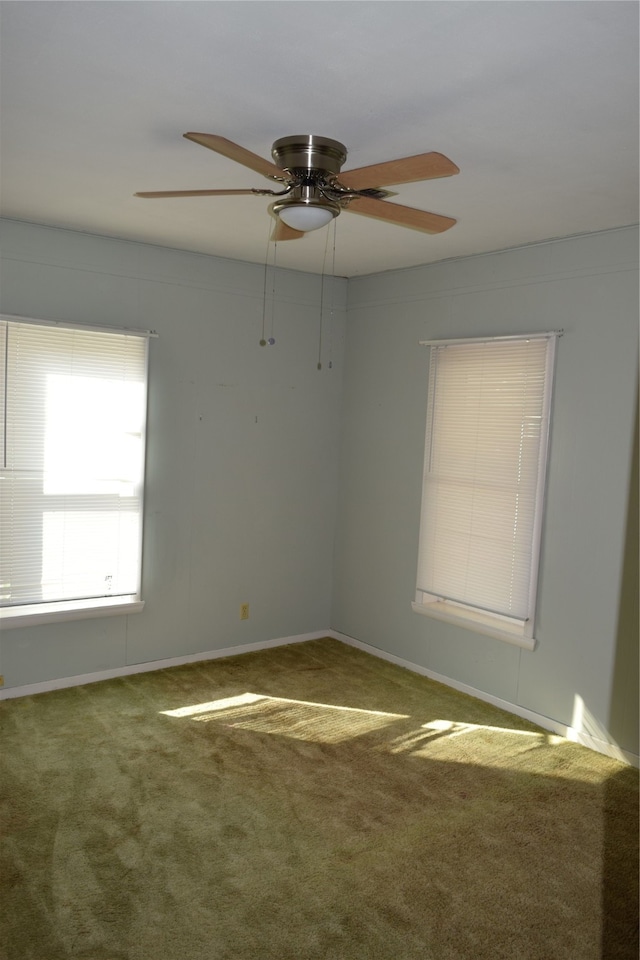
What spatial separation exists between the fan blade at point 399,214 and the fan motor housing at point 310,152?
146mm

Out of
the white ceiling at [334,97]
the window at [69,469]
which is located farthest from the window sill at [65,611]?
the white ceiling at [334,97]

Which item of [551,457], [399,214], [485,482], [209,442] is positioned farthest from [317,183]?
[209,442]

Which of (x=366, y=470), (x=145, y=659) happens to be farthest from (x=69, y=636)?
(x=366, y=470)

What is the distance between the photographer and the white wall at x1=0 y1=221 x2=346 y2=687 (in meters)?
4.33

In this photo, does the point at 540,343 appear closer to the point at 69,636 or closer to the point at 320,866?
the point at 320,866

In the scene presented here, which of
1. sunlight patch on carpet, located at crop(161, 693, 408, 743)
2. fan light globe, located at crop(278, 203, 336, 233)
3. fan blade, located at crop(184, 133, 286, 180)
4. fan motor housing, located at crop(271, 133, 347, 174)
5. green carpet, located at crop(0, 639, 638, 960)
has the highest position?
fan motor housing, located at crop(271, 133, 347, 174)

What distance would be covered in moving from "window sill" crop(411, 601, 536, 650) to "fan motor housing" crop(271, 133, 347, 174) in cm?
282

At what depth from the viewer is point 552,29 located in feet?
6.25

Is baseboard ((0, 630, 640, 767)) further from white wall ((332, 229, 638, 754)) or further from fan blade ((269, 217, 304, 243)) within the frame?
fan blade ((269, 217, 304, 243))

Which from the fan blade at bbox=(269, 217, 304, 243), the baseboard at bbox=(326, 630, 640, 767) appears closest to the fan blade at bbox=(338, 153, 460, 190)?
the fan blade at bbox=(269, 217, 304, 243)

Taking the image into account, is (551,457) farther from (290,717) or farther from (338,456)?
(290,717)

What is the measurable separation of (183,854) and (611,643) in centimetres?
230

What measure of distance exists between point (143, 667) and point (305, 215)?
328 cm

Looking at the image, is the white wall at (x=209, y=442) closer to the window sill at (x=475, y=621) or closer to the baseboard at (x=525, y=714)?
the baseboard at (x=525, y=714)
